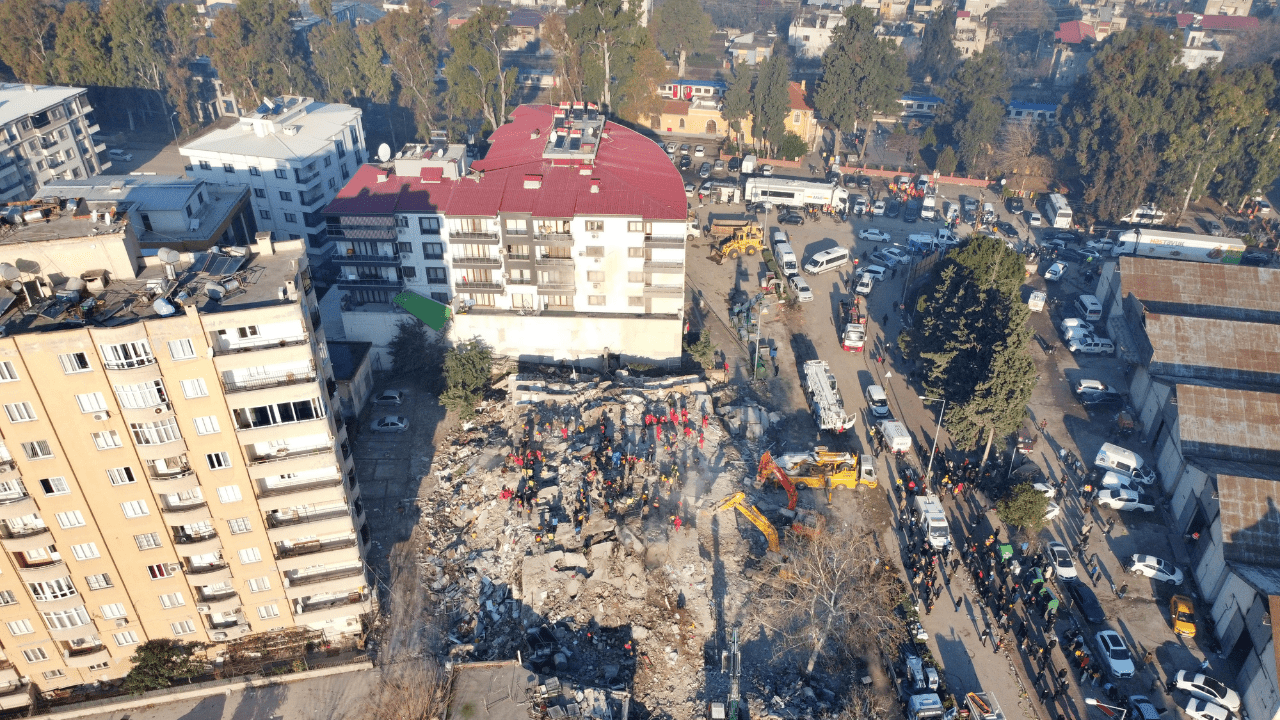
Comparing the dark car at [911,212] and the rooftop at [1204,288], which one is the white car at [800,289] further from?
the rooftop at [1204,288]

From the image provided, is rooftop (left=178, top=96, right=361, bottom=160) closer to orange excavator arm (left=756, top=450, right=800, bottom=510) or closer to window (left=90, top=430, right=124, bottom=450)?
window (left=90, top=430, right=124, bottom=450)

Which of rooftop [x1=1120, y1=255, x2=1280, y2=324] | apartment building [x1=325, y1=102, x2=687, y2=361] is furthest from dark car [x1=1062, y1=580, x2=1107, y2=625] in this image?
apartment building [x1=325, y1=102, x2=687, y2=361]

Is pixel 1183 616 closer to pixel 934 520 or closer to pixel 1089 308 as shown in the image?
pixel 934 520

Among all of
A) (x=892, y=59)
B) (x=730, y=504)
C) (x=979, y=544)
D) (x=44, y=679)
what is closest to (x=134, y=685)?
(x=44, y=679)

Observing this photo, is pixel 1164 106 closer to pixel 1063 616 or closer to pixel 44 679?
pixel 1063 616

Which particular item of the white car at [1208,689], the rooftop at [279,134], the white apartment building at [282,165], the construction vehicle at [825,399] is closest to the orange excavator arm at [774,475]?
the construction vehicle at [825,399]
